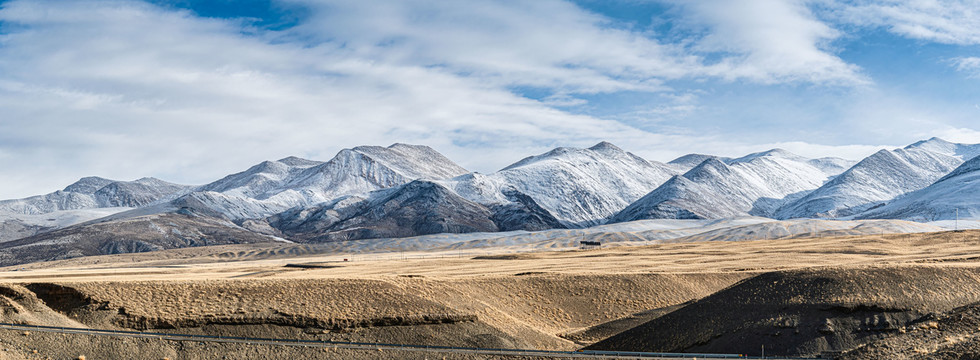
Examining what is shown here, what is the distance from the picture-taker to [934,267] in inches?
1861

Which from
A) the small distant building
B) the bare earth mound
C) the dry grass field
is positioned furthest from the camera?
the small distant building

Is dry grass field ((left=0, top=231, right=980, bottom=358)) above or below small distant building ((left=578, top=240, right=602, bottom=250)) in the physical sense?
above

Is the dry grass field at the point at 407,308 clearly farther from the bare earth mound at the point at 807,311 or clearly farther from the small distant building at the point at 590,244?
the small distant building at the point at 590,244

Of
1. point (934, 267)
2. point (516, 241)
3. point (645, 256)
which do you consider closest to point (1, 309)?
point (934, 267)

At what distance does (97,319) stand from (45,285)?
604 cm

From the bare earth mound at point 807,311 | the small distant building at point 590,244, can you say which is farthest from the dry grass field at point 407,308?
the small distant building at point 590,244

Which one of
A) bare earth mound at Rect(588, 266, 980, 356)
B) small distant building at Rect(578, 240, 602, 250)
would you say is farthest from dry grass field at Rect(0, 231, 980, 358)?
small distant building at Rect(578, 240, 602, 250)

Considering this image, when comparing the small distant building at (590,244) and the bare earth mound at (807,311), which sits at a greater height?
the bare earth mound at (807,311)

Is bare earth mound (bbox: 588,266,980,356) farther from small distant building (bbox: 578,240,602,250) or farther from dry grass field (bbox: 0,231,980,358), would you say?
small distant building (bbox: 578,240,602,250)

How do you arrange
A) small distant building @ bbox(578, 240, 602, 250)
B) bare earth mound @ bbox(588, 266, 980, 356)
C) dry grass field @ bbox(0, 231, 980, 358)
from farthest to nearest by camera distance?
small distant building @ bbox(578, 240, 602, 250) → dry grass field @ bbox(0, 231, 980, 358) → bare earth mound @ bbox(588, 266, 980, 356)

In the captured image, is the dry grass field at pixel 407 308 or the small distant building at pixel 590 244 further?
the small distant building at pixel 590 244

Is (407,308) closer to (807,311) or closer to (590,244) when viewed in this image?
(807,311)

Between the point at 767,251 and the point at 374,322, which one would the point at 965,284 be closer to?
the point at 374,322

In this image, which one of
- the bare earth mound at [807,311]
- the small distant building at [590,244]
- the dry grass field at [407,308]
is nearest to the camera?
the bare earth mound at [807,311]
